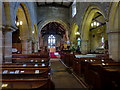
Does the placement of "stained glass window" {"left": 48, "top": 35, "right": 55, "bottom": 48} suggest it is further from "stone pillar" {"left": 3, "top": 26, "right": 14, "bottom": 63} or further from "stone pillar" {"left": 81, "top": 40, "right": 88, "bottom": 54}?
"stone pillar" {"left": 3, "top": 26, "right": 14, "bottom": 63}

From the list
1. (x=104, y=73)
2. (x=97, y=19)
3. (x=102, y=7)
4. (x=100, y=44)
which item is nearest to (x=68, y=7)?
(x=97, y=19)

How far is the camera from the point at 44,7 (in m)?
19.3

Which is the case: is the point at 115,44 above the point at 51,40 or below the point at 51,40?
below

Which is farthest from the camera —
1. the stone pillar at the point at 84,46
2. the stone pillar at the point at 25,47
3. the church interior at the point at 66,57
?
the stone pillar at the point at 84,46

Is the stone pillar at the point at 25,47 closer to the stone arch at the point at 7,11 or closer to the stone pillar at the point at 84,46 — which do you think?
the stone arch at the point at 7,11

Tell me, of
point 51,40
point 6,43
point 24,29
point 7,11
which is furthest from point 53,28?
point 6,43

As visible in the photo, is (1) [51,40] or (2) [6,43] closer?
(2) [6,43]

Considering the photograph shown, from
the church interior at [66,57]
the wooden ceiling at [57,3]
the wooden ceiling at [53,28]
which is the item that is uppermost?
the wooden ceiling at [57,3]

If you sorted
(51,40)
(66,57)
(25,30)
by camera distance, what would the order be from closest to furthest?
Answer: (66,57) → (25,30) → (51,40)

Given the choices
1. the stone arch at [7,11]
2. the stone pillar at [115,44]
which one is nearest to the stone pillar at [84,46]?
the stone pillar at [115,44]

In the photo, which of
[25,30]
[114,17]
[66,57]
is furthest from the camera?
[25,30]

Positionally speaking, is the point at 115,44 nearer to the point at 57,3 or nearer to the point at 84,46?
the point at 84,46

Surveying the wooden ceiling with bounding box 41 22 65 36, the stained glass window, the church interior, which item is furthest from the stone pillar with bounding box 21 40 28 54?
the stained glass window

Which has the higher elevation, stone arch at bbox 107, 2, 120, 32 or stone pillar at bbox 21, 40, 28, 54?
stone arch at bbox 107, 2, 120, 32
